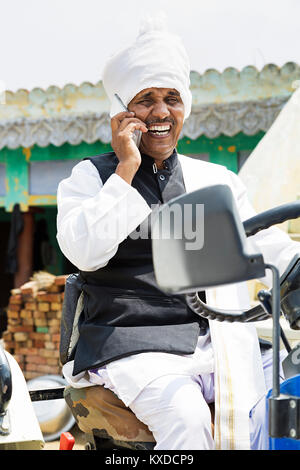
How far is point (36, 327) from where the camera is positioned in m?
6.96

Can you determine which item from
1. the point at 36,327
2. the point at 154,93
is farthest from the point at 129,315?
the point at 36,327

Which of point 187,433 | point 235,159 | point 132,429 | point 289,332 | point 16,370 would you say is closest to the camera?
point 187,433

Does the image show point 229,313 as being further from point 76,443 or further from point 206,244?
point 76,443

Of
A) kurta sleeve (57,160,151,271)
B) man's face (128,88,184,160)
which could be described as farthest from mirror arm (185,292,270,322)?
man's face (128,88,184,160)

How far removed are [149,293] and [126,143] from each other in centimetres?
49

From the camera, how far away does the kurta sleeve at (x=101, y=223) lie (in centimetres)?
157

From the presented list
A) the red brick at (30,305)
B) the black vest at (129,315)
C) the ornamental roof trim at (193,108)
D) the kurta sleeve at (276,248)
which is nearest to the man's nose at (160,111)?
the black vest at (129,315)

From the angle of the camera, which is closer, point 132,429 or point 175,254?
point 175,254

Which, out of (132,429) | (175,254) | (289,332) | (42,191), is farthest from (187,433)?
(42,191)

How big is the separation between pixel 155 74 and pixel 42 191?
629 cm

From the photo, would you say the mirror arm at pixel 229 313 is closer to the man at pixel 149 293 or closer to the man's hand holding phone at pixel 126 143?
the man at pixel 149 293

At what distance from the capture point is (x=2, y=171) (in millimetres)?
8156

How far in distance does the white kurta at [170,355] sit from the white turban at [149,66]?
39 centimetres

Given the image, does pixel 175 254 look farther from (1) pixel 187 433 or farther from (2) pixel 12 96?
(2) pixel 12 96
